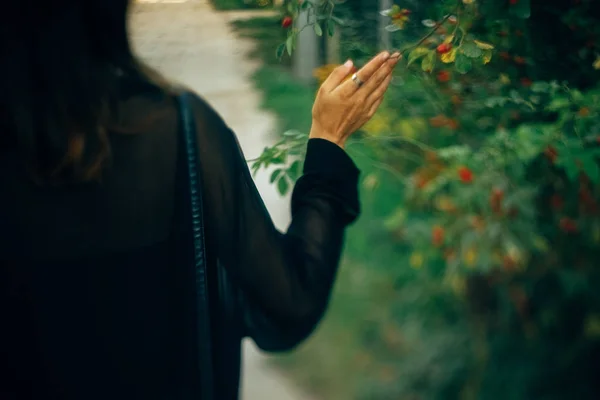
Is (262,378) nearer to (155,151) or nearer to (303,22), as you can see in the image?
(303,22)

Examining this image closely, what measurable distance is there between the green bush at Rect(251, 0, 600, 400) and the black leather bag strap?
0.44 metres

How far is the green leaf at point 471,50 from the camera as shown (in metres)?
1.22

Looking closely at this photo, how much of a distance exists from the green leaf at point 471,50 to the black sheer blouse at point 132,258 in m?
0.41

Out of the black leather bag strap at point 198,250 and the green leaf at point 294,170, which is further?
the green leaf at point 294,170

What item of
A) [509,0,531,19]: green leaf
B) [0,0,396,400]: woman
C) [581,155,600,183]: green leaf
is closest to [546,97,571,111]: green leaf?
[581,155,600,183]: green leaf

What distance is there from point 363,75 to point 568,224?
1388 millimetres

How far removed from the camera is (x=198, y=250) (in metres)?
0.86

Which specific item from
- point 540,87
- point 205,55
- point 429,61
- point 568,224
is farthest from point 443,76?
point 568,224

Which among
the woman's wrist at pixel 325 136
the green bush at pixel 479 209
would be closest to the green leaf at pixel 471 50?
the green bush at pixel 479 209

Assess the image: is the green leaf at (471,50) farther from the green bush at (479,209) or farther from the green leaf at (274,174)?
the green leaf at (274,174)

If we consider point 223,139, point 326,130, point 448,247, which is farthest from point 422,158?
point 223,139

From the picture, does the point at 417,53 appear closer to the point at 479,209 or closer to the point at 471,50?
the point at 471,50

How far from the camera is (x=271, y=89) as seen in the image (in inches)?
62.1

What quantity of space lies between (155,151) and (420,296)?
2.05m
